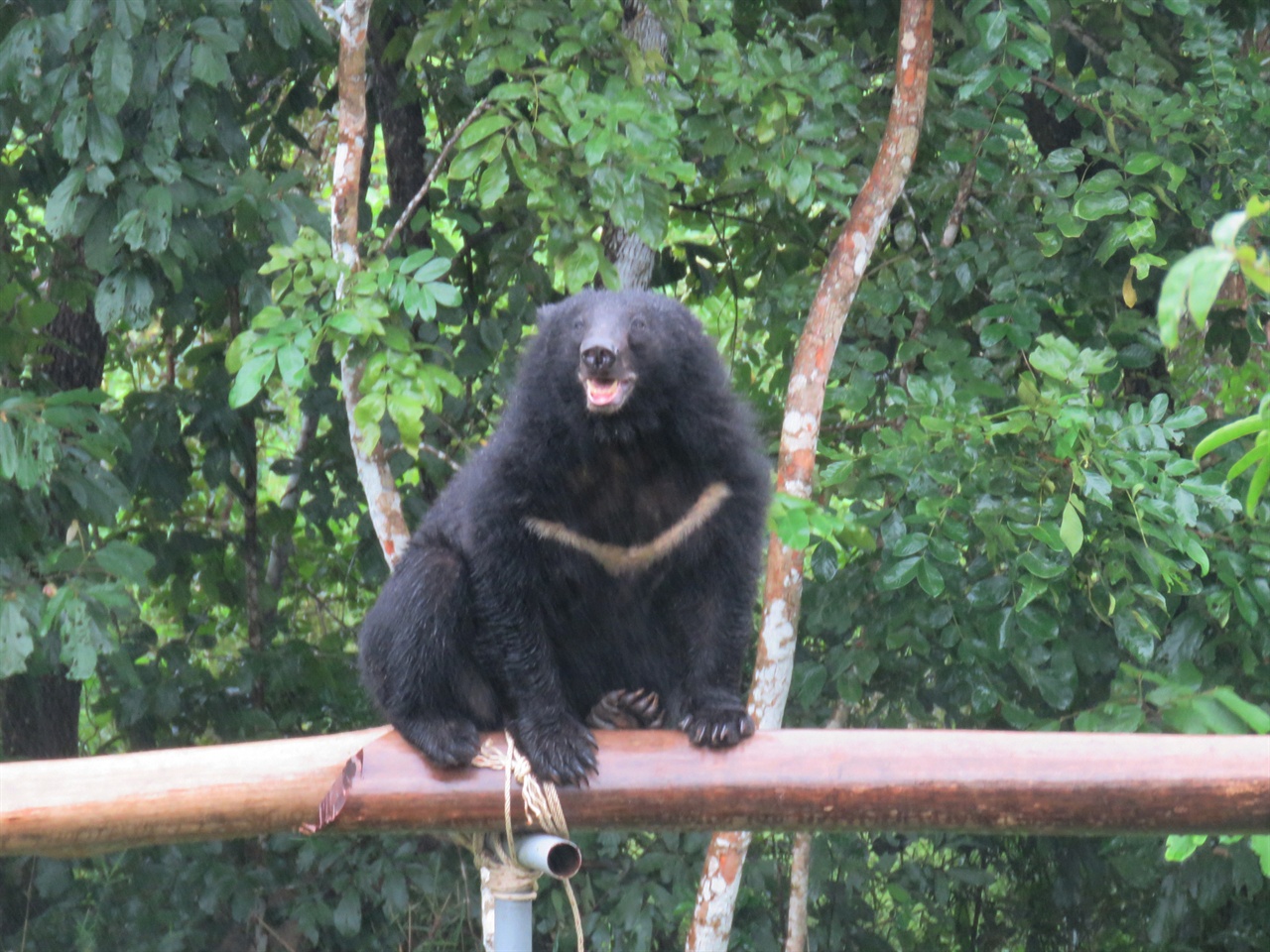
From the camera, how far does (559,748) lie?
2.45m

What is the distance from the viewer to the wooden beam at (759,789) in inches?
85.6

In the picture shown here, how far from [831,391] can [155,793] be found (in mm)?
2224

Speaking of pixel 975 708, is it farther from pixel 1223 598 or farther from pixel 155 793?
pixel 155 793

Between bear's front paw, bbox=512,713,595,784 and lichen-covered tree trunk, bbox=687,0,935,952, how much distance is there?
1.24m

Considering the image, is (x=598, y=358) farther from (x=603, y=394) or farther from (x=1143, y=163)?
(x=1143, y=163)

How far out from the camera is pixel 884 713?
494 centimetres

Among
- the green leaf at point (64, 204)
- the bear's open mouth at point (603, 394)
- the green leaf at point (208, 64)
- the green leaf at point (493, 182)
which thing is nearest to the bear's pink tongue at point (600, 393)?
the bear's open mouth at point (603, 394)

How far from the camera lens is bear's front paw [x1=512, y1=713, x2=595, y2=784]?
239 centimetres

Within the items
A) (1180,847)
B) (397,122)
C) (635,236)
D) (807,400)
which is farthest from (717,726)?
(397,122)

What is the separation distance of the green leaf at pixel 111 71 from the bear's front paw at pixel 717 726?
2.06m

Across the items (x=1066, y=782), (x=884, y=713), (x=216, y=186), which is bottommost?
(x=884, y=713)

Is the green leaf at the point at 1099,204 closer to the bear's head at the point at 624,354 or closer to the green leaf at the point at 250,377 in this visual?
the bear's head at the point at 624,354

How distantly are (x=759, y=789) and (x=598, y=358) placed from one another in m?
0.91

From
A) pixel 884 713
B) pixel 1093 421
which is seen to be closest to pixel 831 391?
pixel 1093 421
